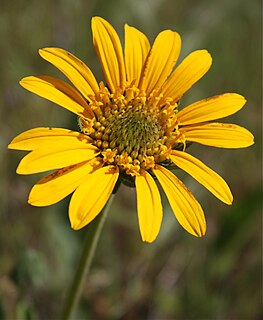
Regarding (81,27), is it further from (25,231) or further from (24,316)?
(24,316)

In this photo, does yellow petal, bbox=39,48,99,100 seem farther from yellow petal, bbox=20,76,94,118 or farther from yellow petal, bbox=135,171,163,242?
yellow petal, bbox=135,171,163,242

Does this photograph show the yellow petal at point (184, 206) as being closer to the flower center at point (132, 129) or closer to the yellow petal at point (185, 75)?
the flower center at point (132, 129)

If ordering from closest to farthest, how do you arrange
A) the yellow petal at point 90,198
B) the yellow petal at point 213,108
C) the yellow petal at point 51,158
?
1. the yellow petal at point 90,198
2. the yellow petal at point 51,158
3. the yellow petal at point 213,108

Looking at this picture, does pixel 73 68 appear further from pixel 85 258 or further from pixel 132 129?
pixel 85 258

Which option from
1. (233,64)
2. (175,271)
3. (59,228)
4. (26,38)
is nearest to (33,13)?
(26,38)

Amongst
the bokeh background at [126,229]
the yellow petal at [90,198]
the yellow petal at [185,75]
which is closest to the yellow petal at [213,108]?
the yellow petal at [185,75]

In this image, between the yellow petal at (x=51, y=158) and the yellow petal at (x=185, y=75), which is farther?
the yellow petal at (x=185, y=75)

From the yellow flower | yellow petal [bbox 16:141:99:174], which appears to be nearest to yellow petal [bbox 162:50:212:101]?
the yellow flower

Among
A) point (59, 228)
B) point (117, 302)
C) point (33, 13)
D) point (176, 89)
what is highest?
point (33, 13)
